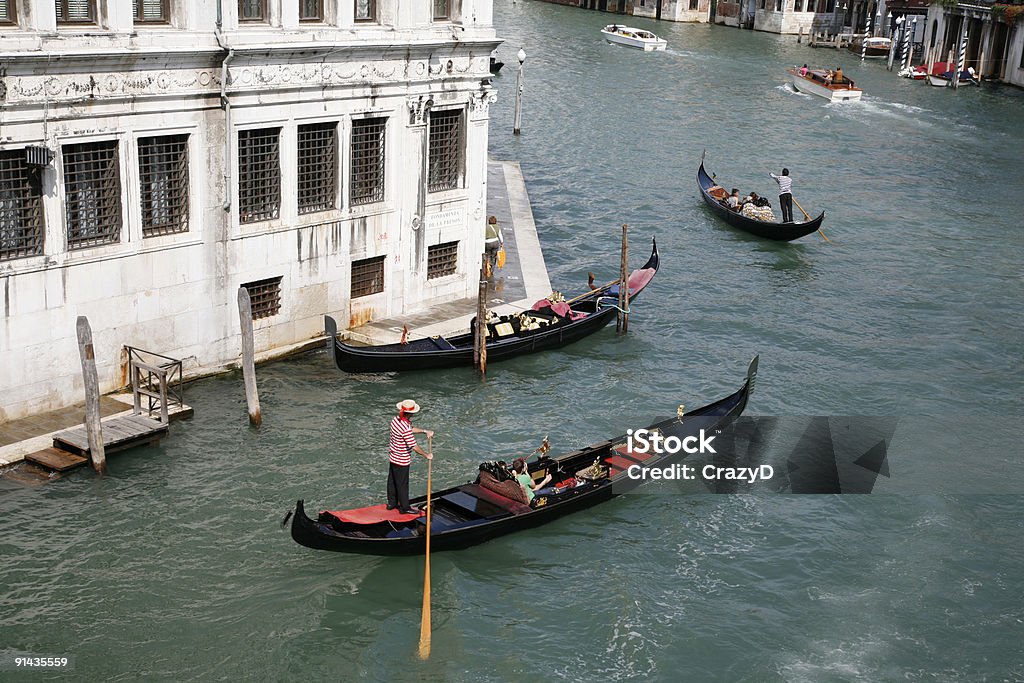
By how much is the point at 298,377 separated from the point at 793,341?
33.2 feet

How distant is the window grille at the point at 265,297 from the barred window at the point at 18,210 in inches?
150

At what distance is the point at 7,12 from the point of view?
16.7m

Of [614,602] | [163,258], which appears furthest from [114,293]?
[614,602]

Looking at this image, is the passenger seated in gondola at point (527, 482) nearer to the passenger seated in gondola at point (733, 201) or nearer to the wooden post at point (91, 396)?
the wooden post at point (91, 396)

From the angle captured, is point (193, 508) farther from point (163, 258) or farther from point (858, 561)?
point (858, 561)

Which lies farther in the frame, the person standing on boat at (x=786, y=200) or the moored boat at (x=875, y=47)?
the moored boat at (x=875, y=47)

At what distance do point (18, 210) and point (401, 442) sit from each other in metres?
6.61

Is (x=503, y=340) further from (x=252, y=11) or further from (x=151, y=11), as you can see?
(x=151, y=11)

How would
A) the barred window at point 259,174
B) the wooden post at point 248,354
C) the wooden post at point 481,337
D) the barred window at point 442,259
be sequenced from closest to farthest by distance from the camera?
the wooden post at point 248,354
the barred window at point 259,174
the wooden post at point 481,337
the barred window at point 442,259

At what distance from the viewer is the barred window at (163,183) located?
18875mm

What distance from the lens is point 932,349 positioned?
24.9m

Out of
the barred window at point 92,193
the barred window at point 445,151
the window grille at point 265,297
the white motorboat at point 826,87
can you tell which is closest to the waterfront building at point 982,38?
the white motorboat at point 826,87

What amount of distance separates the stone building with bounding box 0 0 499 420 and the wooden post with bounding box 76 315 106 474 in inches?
48.9

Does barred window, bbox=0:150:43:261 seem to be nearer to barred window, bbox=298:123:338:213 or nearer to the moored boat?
barred window, bbox=298:123:338:213
